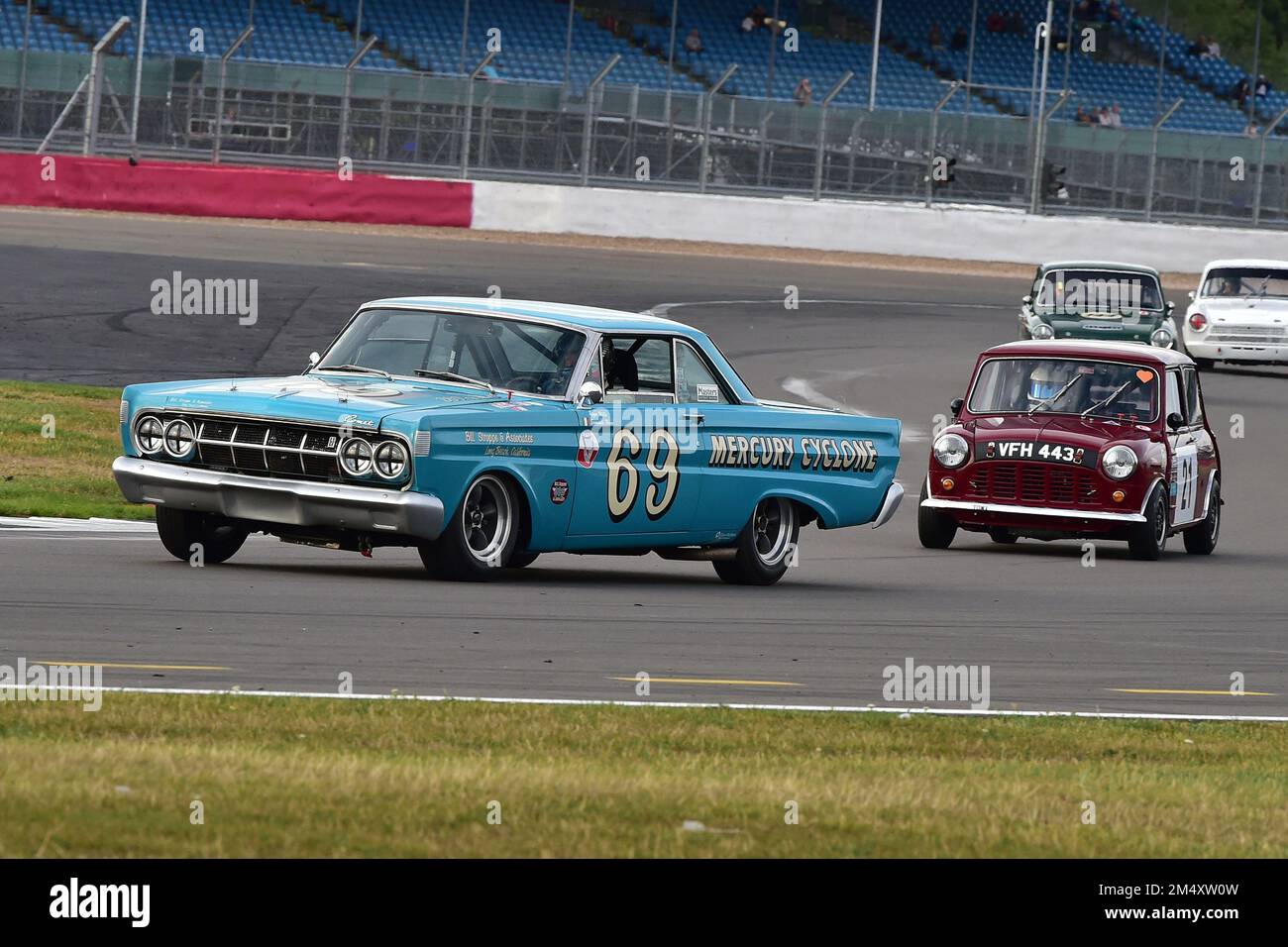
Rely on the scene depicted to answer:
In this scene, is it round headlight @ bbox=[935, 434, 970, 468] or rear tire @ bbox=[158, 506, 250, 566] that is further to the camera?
round headlight @ bbox=[935, 434, 970, 468]

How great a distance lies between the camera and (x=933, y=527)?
15406 mm

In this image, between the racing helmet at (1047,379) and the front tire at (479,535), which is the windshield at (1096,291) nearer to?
the racing helmet at (1047,379)

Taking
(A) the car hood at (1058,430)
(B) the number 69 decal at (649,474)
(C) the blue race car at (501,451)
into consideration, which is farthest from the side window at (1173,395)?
(B) the number 69 decal at (649,474)

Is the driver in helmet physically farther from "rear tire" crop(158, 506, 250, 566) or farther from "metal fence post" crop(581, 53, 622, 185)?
"metal fence post" crop(581, 53, 622, 185)

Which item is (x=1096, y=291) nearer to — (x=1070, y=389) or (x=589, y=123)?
(x=1070, y=389)

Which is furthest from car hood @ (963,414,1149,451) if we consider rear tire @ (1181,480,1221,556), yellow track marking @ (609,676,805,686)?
yellow track marking @ (609,676,805,686)

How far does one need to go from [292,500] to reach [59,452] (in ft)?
21.2

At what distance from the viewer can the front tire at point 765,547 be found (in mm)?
12406

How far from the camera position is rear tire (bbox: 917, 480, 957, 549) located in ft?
50.2

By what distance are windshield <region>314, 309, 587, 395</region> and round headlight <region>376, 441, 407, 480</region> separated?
1062 millimetres

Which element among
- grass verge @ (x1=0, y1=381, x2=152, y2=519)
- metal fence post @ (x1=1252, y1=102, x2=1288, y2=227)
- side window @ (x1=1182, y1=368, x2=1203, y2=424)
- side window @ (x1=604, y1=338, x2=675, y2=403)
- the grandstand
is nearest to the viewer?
side window @ (x1=604, y1=338, x2=675, y2=403)

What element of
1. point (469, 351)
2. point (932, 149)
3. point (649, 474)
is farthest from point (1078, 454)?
point (932, 149)

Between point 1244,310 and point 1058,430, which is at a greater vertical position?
point 1244,310
